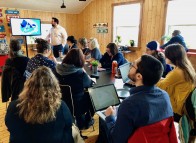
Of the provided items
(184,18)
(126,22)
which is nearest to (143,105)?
(184,18)

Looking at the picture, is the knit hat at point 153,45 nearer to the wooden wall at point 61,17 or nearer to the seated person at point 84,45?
the seated person at point 84,45

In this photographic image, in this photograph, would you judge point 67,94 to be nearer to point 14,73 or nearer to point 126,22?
point 14,73

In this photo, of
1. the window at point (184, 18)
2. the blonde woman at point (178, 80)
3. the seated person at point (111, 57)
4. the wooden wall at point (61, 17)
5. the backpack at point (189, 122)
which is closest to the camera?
the backpack at point (189, 122)

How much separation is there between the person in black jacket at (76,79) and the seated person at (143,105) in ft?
3.18

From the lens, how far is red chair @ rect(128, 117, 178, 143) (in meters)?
0.98

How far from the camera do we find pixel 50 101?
1.13 meters

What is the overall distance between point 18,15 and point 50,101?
5471 millimetres

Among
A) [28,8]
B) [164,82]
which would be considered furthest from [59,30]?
[164,82]

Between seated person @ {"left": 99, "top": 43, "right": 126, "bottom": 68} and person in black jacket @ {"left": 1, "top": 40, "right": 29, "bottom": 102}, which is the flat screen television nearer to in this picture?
person in black jacket @ {"left": 1, "top": 40, "right": 29, "bottom": 102}

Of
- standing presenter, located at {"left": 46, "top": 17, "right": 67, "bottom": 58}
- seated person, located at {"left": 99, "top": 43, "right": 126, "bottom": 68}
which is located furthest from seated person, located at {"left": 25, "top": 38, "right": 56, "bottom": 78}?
standing presenter, located at {"left": 46, "top": 17, "right": 67, "bottom": 58}

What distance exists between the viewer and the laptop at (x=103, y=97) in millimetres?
1608

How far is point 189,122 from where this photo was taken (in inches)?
60.6

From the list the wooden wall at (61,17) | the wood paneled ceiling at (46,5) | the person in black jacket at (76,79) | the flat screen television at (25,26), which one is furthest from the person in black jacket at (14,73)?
the wooden wall at (61,17)

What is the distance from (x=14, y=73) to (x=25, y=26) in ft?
12.4
